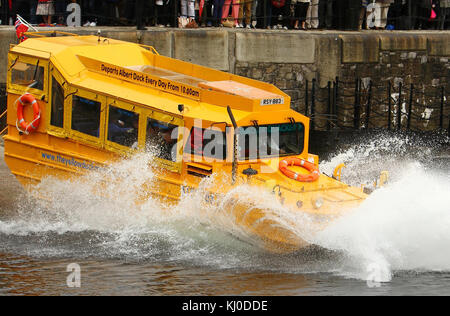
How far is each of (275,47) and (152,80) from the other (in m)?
5.59

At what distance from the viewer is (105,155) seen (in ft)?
47.1

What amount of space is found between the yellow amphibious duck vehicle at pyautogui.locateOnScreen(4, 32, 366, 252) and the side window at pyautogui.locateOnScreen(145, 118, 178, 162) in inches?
0.6

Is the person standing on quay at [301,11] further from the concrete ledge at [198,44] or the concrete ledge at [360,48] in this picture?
the concrete ledge at [198,44]

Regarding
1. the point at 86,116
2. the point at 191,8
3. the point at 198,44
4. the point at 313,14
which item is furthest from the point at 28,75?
the point at 313,14

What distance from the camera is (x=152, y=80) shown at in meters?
14.3

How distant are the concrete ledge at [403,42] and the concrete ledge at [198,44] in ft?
11.5

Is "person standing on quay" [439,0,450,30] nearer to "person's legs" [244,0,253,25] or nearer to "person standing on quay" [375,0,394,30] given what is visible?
"person standing on quay" [375,0,394,30]

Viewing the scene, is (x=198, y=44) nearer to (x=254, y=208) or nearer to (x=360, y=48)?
(x=360, y=48)

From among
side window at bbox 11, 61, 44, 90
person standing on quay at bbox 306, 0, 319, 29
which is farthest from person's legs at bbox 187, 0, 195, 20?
side window at bbox 11, 61, 44, 90

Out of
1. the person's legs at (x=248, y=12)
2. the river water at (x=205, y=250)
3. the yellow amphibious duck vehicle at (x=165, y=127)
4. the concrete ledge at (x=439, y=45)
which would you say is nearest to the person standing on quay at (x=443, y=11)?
the concrete ledge at (x=439, y=45)

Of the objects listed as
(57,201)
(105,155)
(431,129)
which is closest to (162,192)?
(105,155)

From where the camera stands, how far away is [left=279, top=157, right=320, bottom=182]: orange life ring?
→ 13366mm

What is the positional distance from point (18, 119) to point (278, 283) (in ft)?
18.2

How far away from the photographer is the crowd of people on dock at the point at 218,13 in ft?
64.6
